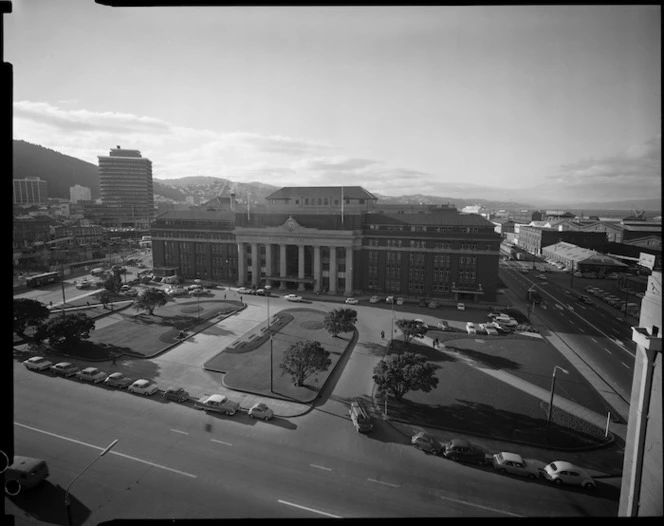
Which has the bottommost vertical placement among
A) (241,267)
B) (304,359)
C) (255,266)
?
(304,359)

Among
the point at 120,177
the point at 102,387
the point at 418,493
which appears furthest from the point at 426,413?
the point at 120,177

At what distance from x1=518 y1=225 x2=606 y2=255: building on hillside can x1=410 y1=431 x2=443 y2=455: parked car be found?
3197 inches

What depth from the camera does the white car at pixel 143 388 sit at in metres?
23.6

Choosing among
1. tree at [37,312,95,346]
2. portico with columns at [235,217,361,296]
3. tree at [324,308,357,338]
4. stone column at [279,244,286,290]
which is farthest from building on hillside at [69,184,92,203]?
tree at [324,308,357,338]

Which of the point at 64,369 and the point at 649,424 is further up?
the point at 649,424

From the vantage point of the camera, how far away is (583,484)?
1622 cm

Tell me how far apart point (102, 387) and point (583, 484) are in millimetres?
28608

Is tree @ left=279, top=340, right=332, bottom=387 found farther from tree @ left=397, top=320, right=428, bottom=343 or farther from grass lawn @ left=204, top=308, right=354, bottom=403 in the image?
tree @ left=397, top=320, right=428, bottom=343

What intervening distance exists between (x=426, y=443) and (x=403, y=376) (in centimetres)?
407

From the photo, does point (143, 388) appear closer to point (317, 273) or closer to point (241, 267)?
point (317, 273)

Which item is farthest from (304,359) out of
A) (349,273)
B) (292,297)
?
(349,273)

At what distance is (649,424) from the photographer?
4.92 m

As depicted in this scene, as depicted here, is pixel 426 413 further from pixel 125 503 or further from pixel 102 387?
pixel 102 387

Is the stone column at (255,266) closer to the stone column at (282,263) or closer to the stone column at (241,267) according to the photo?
the stone column at (241,267)
